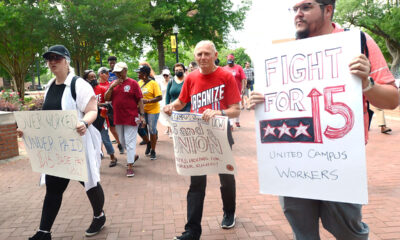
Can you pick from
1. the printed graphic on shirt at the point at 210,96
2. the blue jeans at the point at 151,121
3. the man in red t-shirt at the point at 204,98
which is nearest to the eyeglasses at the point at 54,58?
the man in red t-shirt at the point at 204,98

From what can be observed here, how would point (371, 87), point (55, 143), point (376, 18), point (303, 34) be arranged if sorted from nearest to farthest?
point (371, 87)
point (303, 34)
point (55, 143)
point (376, 18)

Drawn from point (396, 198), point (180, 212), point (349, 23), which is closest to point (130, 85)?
point (180, 212)

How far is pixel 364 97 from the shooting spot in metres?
1.97

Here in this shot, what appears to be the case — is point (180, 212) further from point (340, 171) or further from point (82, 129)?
point (340, 171)

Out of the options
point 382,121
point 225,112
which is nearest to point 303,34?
point 225,112

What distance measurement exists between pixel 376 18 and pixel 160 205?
38.9 meters

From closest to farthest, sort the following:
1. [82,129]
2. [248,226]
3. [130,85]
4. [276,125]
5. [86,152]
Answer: [276,125]
[82,129]
[86,152]
[248,226]
[130,85]

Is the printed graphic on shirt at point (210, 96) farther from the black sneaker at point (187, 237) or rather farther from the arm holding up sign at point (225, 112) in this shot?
the black sneaker at point (187, 237)

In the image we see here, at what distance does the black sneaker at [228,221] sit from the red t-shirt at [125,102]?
9.19ft

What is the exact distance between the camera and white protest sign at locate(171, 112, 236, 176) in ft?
9.30

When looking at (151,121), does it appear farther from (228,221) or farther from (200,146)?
(200,146)

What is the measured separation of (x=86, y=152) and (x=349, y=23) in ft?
137

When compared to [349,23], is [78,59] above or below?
below

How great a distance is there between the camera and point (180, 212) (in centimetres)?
404
